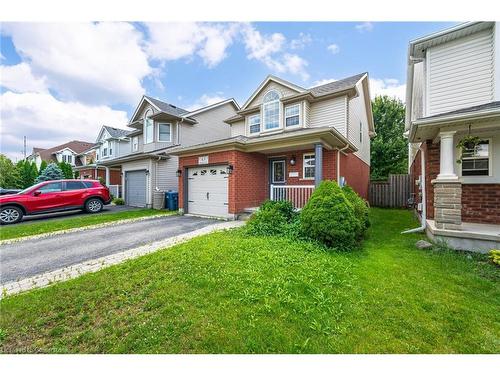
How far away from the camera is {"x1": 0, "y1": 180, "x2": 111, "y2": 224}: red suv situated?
28.8 ft

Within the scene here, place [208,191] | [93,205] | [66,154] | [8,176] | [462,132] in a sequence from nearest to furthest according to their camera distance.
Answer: [462,132] < [208,191] < [93,205] < [8,176] < [66,154]

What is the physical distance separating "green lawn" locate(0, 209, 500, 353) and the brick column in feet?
3.49

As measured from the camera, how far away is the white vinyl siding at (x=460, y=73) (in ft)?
20.4

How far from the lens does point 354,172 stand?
11.7m

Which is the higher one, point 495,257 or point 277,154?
point 277,154

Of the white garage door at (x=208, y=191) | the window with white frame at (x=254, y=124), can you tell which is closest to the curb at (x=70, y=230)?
the white garage door at (x=208, y=191)

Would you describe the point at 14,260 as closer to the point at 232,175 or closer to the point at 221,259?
the point at 221,259

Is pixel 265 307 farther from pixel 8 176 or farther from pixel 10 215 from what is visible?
pixel 8 176

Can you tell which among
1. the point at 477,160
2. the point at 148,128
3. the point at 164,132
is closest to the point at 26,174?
the point at 148,128

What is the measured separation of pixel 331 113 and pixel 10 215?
1411 cm

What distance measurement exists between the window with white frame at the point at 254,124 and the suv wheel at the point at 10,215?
35.5 feet

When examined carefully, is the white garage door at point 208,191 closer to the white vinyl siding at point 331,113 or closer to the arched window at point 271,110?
the arched window at point 271,110

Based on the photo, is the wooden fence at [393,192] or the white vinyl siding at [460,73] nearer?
the white vinyl siding at [460,73]

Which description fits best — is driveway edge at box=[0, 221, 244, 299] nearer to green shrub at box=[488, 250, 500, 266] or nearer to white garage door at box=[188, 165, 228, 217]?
white garage door at box=[188, 165, 228, 217]
